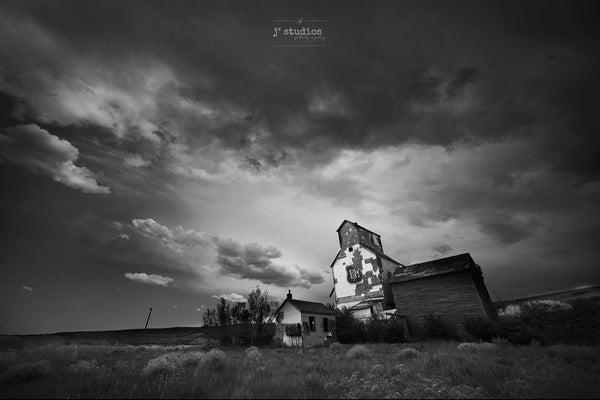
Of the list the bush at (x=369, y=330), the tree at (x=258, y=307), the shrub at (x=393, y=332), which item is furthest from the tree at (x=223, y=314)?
the shrub at (x=393, y=332)

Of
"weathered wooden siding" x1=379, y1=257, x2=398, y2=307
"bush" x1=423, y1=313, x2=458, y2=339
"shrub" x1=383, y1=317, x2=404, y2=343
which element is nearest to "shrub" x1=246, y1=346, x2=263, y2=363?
"shrub" x1=383, y1=317, x2=404, y2=343

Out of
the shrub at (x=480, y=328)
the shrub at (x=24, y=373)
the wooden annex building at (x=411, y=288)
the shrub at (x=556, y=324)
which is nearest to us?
the shrub at (x=24, y=373)

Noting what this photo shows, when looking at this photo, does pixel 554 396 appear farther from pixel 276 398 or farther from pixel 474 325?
pixel 474 325

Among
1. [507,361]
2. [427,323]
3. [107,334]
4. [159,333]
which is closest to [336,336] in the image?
[427,323]

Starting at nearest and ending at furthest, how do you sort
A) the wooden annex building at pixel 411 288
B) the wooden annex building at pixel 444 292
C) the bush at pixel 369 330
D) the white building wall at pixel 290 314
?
the wooden annex building at pixel 444 292 < the wooden annex building at pixel 411 288 < the bush at pixel 369 330 < the white building wall at pixel 290 314

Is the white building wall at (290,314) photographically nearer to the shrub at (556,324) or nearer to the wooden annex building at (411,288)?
the wooden annex building at (411,288)

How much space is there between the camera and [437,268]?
25266 millimetres

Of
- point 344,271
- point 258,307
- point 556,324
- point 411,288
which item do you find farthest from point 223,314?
point 556,324

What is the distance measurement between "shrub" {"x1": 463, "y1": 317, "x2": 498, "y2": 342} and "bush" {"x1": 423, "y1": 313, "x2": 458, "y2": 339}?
1.50m

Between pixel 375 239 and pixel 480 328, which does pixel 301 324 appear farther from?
pixel 480 328

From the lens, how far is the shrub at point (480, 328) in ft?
61.2

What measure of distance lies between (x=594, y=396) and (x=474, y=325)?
61.3 ft

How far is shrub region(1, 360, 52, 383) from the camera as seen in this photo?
6.49m

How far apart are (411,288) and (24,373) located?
89.4ft
